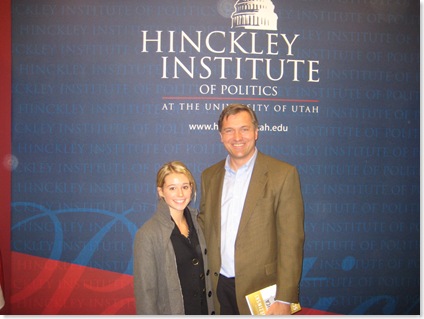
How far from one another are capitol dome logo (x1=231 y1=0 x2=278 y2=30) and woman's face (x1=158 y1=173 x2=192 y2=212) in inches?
Answer: 56.7

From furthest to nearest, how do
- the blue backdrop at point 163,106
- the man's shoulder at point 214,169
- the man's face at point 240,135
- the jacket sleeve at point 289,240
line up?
the blue backdrop at point 163,106
the man's shoulder at point 214,169
the man's face at point 240,135
the jacket sleeve at point 289,240

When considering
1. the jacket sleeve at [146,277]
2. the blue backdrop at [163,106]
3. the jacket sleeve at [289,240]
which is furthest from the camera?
the blue backdrop at [163,106]

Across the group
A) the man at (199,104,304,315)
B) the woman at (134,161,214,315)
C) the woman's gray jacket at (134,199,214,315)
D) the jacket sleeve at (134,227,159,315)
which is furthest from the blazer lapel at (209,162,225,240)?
the jacket sleeve at (134,227,159,315)

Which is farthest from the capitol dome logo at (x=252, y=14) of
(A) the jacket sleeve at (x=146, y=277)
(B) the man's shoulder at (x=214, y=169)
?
(A) the jacket sleeve at (x=146, y=277)

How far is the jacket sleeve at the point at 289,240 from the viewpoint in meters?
2.12

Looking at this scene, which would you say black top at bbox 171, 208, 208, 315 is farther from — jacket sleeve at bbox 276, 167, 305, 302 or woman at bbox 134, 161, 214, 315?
jacket sleeve at bbox 276, 167, 305, 302

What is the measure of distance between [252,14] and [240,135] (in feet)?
3.82

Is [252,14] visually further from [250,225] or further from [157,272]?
[157,272]

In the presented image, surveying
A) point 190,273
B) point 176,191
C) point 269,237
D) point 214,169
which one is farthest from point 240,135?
point 190,273

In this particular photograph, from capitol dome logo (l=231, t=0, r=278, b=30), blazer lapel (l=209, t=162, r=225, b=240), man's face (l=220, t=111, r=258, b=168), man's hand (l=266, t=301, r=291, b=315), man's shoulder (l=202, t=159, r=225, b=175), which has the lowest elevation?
man's hand (l=266, t=301, r=291, b=315)

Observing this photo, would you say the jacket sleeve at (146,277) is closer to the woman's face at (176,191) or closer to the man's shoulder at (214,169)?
the woman's face at (176,191)

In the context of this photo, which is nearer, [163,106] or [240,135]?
[240,135]

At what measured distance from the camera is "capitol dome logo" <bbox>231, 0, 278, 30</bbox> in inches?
107

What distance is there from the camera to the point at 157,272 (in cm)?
202
